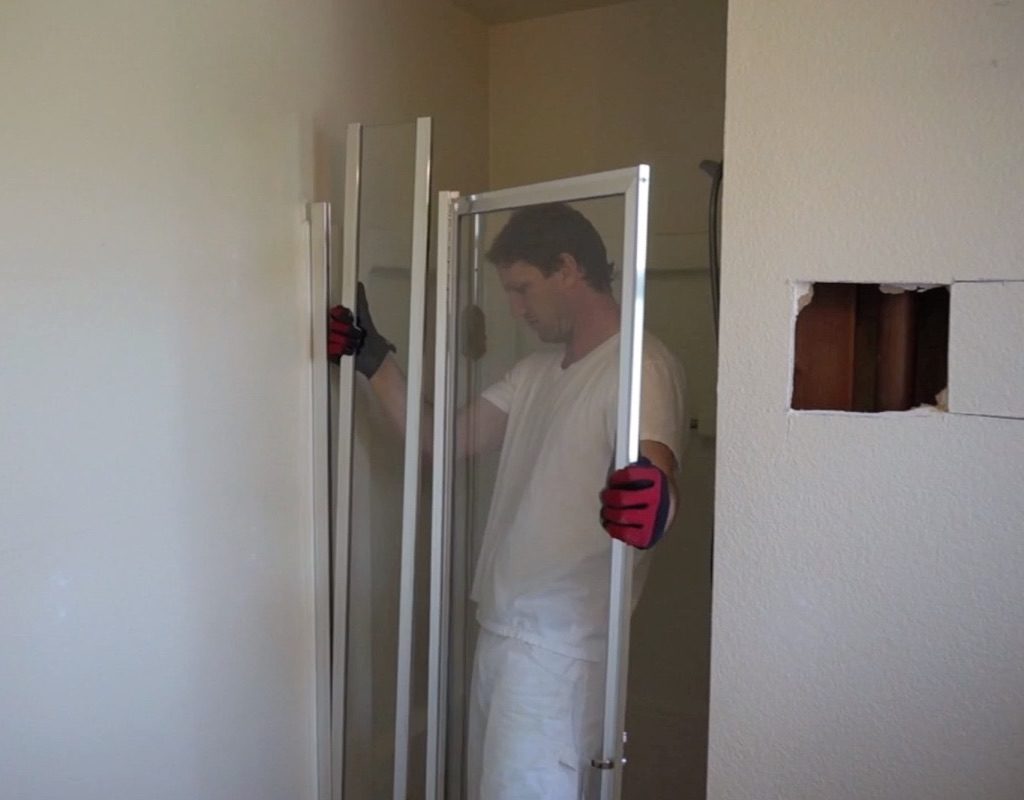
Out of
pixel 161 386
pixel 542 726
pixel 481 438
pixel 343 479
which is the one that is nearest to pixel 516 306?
pixel 481 438

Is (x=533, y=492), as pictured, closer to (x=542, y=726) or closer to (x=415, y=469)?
(x=415, y=469)

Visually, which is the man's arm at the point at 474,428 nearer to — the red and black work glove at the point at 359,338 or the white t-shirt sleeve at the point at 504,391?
the white t-shirt sleeve at the point at 504,391

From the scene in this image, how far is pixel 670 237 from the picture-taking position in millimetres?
2352

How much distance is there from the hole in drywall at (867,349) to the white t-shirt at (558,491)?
28 cm

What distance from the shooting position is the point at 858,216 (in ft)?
4.28

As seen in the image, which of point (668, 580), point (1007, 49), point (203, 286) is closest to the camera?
point (1007, 49)

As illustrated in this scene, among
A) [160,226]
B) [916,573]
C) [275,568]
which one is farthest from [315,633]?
[916,573]

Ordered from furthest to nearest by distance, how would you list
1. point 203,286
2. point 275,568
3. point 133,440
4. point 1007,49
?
point 275,568
point 203,286
point 133,440
point 1007,49

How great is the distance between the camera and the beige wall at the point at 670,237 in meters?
2.31

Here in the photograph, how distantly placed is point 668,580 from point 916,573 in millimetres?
1086

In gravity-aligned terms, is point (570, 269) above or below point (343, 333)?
above

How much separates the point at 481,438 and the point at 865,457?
72 centimetres

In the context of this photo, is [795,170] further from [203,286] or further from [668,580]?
[668,580]

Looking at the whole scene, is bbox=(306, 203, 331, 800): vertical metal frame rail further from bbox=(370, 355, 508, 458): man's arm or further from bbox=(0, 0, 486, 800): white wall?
bbox=(370, 355, 508, 458): man's arm
